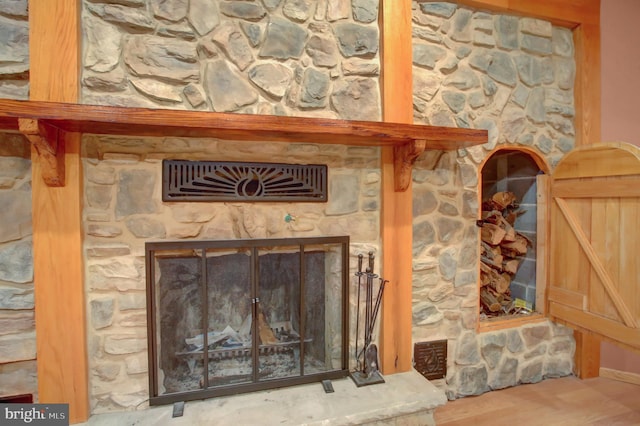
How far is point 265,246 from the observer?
1.57 metres

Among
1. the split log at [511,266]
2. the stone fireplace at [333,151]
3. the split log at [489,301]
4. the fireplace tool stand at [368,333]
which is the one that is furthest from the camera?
the split log at [511,266]

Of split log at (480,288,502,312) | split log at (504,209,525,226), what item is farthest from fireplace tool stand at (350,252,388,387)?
split log at (504,209,525,226)

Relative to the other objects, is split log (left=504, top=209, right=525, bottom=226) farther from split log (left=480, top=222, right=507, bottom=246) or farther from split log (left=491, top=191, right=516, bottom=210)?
split log (left=480, top=222, right=507, bottom=246)

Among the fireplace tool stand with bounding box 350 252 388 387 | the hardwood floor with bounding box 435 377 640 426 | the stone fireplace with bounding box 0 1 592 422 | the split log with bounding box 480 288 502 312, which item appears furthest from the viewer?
the split log with bounding box 480 288 502 312

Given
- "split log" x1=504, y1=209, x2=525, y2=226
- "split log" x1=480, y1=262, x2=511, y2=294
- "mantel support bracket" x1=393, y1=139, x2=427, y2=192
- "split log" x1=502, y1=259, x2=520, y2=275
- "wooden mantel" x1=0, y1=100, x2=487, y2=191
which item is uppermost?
"wooden mantel" x1=0, y1=100, x2=487, y2=191

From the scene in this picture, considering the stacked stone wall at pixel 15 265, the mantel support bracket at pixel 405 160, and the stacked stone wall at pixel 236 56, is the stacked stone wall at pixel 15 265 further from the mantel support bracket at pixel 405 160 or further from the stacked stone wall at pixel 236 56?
the mantel support bracket at pixel 405 160

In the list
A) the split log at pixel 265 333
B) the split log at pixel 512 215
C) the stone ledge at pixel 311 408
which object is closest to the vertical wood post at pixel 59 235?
the stone ledge at pixel 311 408

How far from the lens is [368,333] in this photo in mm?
1672

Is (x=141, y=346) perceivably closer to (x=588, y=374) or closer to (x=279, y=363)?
(x=279, y=363)

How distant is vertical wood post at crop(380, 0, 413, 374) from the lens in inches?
65.6

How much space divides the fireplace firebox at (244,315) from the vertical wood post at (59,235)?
0.91 feet

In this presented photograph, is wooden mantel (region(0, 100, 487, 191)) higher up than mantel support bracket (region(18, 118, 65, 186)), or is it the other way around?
wooden mantel (region(0, 100, 487, 191))

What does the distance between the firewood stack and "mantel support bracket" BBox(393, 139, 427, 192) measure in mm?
991

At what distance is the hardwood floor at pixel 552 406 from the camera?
175 cm
